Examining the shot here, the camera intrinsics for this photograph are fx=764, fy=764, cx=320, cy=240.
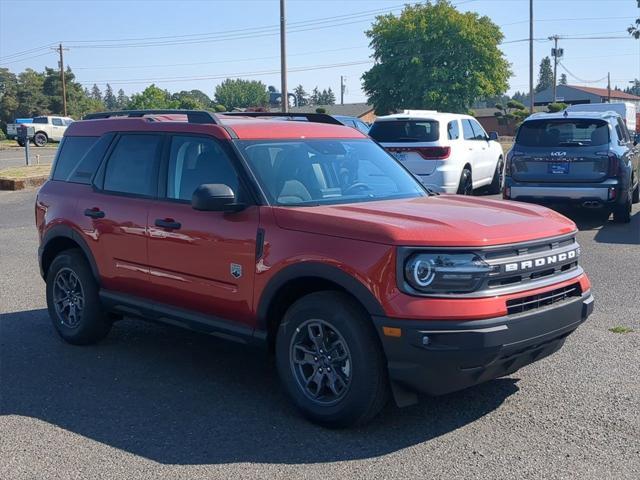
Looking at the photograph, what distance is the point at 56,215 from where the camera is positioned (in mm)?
6613

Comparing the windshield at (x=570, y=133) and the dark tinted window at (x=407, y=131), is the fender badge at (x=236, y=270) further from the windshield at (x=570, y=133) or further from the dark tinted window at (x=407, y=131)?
the dark tinted window at (x=407, y=131)

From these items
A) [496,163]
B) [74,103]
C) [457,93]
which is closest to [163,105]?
[74,103]

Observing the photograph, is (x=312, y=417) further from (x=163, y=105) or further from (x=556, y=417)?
(x=163, y=105)

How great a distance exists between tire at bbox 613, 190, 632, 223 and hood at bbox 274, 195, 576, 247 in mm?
7943

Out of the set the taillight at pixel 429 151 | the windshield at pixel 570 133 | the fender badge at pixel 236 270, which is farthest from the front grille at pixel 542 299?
the taillight at pixel 429 151

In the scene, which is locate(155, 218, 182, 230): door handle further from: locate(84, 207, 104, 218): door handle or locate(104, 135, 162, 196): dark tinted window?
locate(84, 207, 104, 218): door handle

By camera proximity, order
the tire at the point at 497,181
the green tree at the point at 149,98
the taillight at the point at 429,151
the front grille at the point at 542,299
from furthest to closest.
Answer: the green tree at the point at 149,98, the tire at the point at 497,181, the taillight at the point at 429,151, the front grille at the point at 542,299

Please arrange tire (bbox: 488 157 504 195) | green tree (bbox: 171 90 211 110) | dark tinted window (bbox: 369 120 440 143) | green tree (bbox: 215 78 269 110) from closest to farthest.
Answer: dark tinted window (bbox: 369 120 440 143)
tire (bbox: 488 157 504 195)
green tree (bbox: 171 90 211 110)
green tree (bbox: 215 78 269 110)

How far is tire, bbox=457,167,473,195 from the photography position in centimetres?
1491

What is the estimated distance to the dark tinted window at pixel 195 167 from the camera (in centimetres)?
538

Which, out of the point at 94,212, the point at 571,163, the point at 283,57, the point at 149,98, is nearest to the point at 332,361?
the point at 94,212

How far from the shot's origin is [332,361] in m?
4.62

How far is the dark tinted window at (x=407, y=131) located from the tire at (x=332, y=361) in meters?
9.88

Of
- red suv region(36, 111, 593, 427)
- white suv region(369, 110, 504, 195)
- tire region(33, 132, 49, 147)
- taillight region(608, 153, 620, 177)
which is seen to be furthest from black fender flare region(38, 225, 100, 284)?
tire region(33, 132, 49, 147)
